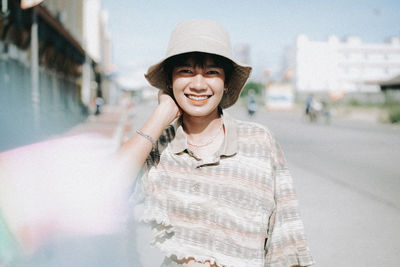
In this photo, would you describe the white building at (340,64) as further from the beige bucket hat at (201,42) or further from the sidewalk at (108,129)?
the beige bucket hat at (201,42)

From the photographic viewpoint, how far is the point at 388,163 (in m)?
9.22

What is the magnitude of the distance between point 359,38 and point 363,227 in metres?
107

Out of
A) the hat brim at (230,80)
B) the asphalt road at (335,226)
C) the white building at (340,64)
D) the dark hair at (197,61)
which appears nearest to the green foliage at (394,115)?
the asphalt road at (335,226)

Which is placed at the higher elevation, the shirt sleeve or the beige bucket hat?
the beige bucket hat

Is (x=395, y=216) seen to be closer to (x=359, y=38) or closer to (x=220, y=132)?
(x=220, y=132)

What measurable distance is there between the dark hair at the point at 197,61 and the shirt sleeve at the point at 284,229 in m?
0.43

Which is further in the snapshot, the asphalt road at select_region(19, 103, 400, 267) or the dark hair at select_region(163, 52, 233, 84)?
the asphalt road at select_region(19, 103, 400, 267)

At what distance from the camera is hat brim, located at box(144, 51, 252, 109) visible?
1851 millimetres

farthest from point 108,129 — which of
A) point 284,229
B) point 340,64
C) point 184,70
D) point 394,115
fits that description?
point 340,64

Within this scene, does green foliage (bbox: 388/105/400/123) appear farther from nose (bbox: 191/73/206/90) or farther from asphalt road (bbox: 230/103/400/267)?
nose (bbox: 191/73/206/90)

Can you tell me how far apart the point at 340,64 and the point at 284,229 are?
101 meters

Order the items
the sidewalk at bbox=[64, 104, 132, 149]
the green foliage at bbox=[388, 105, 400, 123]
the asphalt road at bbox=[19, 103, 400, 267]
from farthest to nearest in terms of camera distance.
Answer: the green foliage at bbox=[388, 105, 400, 123], the sidewalk at bbox=[64, 104, 132, 149], the asphalt road at bbox=[19, 103, 400, 267]

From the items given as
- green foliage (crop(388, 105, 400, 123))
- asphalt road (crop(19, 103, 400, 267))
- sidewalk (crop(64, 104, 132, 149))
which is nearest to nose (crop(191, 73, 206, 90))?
asphalt road (crop(19, 103, 400, 267))

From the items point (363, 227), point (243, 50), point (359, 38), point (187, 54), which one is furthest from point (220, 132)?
point (243, 50)
